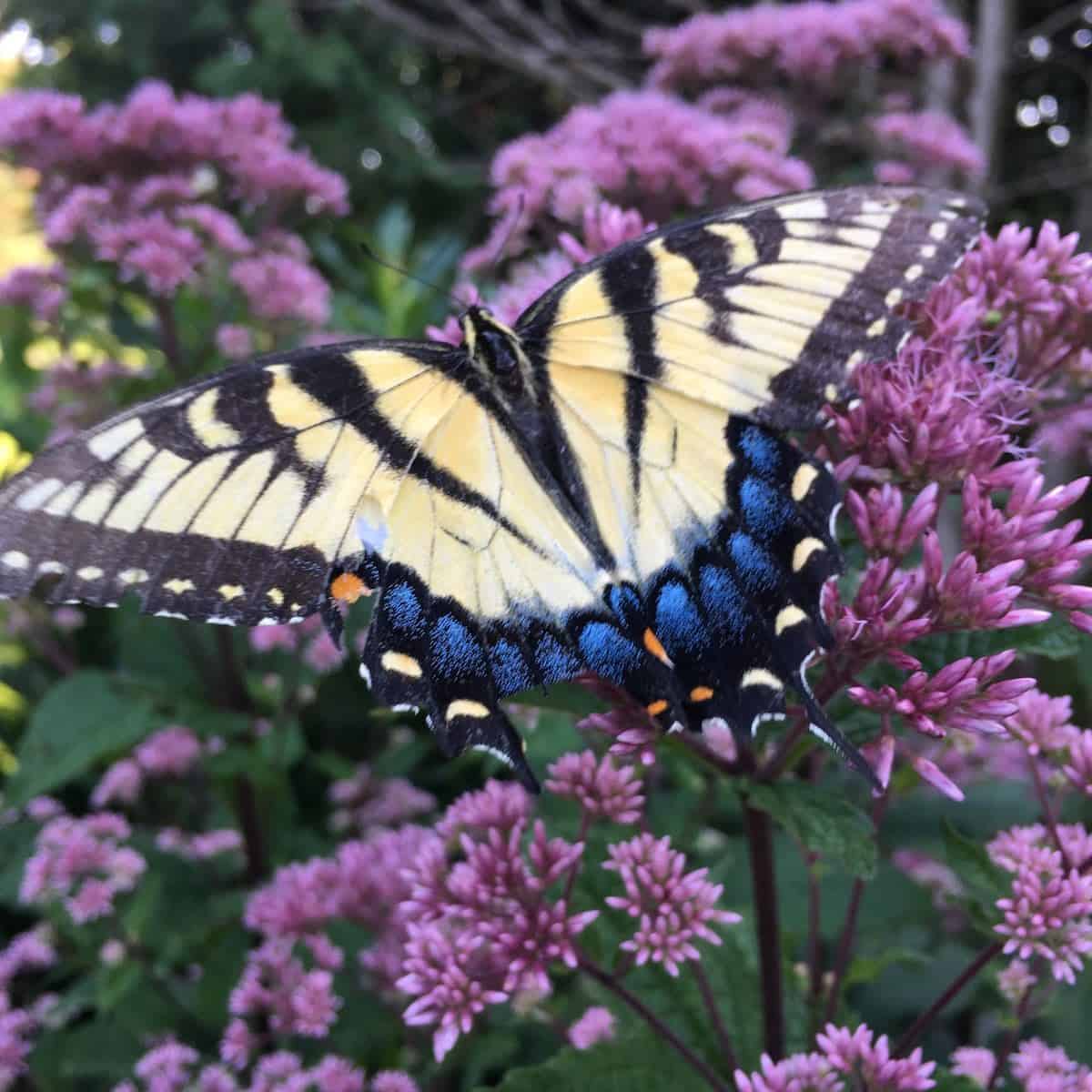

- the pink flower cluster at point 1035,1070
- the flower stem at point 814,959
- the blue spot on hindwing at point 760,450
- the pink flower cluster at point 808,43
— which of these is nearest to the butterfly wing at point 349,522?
the blue spot on hindwing at point 760,450

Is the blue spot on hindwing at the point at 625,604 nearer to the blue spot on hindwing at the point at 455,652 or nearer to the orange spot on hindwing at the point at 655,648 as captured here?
the orange spot on hindwing at the point at 655,648

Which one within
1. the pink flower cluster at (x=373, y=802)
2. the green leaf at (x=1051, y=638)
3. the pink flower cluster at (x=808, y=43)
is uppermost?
the pink flower cluster at (x=808, y=43)

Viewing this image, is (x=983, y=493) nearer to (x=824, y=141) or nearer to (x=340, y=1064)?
(x=340, y=1064)

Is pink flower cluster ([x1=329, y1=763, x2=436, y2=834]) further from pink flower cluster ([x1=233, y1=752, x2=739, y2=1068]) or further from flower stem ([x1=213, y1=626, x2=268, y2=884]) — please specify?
pink flower cluster ([x1=233, y1=752, x2=739, y2=1068])

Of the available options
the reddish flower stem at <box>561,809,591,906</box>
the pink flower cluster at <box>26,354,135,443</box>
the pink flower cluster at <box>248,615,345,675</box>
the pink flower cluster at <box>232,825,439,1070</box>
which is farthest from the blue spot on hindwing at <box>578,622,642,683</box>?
the pink flower cluster at <box>26,354,135,443</box>

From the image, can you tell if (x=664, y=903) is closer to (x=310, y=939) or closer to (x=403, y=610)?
(x=403, y=610)

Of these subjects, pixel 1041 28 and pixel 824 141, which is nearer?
pixel 824 141

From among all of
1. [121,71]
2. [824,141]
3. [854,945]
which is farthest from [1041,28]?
[121,71]
